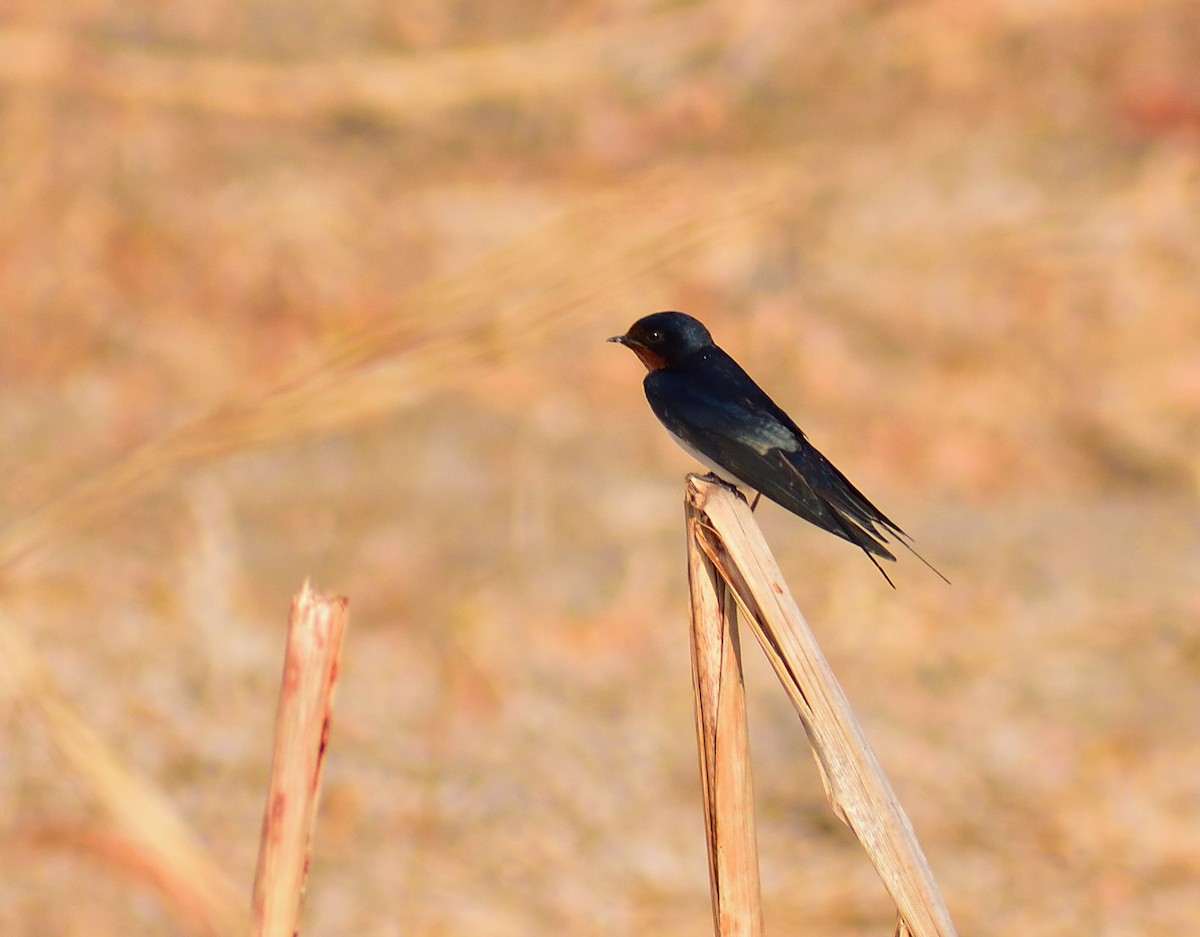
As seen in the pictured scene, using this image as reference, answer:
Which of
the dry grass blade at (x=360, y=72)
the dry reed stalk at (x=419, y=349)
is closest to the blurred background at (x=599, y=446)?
the dry grass blade at (x=360, y=72)

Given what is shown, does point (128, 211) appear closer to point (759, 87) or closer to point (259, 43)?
point (259, 43)

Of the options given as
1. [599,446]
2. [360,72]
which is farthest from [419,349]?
[360,72]

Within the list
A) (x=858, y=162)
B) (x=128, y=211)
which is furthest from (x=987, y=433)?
(x=128, y=211)

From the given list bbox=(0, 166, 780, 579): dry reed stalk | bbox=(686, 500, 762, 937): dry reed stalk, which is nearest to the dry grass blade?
bbox=(686, 500, 762, 937): dry reed stalk

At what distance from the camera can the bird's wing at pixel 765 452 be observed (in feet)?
7.77

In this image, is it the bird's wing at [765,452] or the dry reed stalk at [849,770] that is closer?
the dry reed stalk at [849,770]

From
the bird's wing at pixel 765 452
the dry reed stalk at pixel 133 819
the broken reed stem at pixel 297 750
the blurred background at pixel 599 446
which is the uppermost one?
the blurred background at pixel 599 446

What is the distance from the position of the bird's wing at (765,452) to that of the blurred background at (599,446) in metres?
1.30

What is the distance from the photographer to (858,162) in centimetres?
962

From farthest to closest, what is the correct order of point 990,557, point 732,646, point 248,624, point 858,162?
point 858,162 < point 990,557 < point 248,624 < point 732,646

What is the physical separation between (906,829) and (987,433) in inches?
272

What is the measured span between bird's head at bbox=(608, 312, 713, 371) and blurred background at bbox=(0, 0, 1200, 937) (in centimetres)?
93

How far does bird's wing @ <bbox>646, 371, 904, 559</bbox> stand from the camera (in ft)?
7.77

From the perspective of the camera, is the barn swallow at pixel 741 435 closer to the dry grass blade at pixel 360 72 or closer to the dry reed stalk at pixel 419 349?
the dry reed stalk at pixel 419 349
